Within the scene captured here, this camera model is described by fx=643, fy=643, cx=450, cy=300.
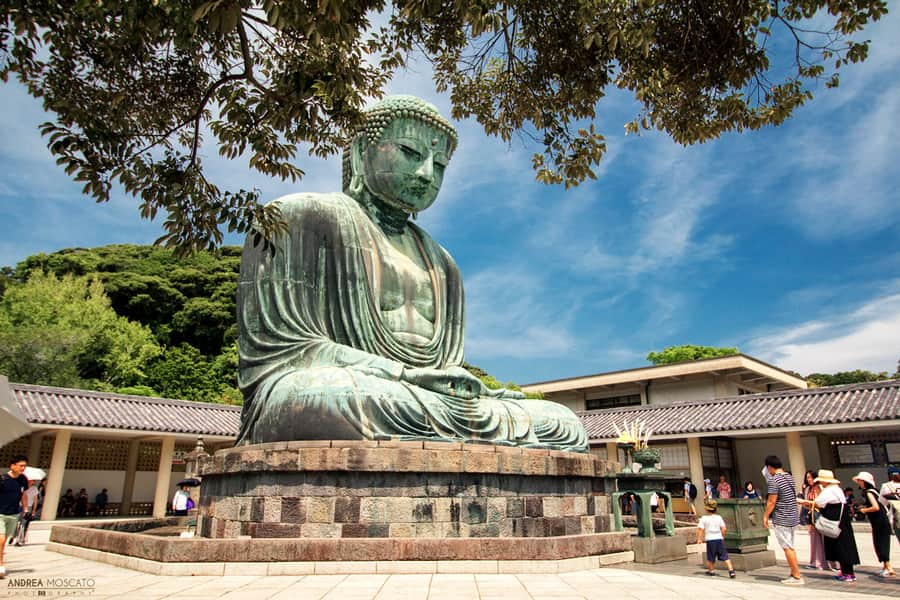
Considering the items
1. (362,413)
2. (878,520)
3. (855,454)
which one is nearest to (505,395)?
(362,413)

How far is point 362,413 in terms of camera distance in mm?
6137

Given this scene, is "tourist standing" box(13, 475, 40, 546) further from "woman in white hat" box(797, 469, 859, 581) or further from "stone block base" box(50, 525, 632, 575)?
"woman in white hat" box(797, 469, 859, 581)

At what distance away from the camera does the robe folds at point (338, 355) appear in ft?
20.4

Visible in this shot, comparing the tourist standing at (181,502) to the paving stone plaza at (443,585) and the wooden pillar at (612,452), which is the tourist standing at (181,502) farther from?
the wooden pillar at (612,452)

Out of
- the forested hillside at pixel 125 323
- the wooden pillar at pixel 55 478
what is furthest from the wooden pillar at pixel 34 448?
the forested hillside at pixel 125 323

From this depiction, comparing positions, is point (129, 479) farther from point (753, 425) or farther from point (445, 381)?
point (753, 425)

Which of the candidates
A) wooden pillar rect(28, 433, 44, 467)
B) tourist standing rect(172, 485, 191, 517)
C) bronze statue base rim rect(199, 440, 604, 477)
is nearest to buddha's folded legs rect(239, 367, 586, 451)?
bronze statue base rim rect(199, 440, 604, 477)

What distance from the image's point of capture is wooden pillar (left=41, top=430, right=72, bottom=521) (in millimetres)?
16328

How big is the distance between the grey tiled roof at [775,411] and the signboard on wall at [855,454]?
1643mm

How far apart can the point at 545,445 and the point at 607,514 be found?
1095 mm

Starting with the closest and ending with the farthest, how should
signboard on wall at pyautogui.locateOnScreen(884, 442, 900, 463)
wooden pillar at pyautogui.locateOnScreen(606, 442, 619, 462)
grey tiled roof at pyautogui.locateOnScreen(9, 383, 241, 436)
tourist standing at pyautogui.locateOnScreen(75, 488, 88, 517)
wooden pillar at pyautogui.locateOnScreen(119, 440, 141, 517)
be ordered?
1. grey tiled roof at pyautogui.locateOnScreen(9, 383, 241, 436)
2. signboard on wall at pyautogui.locateOnScreen(884, 442, 900, 463)
3. tourist standing at pyautogui.locateOnScreen(75, 488, 88, 517)
4. wooden pillar at pyautogui.locateOnScreen(119, 440, 141, 517)
5. wooden pillar at pyautogui.locateOnScreen(606, 442, 619, 462)

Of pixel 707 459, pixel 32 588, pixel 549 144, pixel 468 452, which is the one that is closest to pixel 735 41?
pixel 549 144

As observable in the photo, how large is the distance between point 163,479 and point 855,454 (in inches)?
784

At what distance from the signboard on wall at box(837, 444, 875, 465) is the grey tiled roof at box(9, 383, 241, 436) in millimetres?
18069
